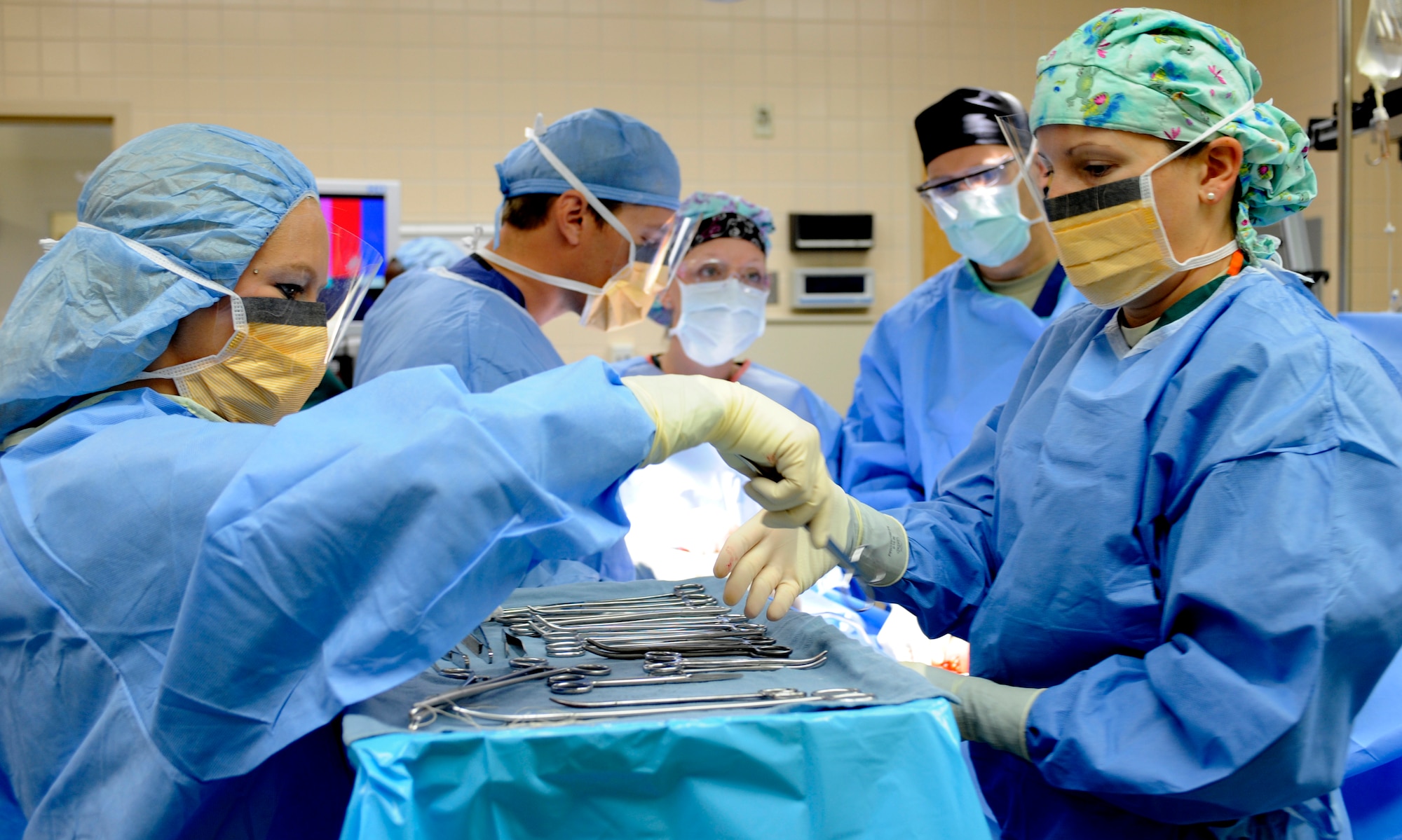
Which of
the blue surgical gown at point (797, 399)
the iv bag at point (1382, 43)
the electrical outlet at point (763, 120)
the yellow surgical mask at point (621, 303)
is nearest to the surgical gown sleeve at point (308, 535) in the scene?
the yellow surgical mask at point (621, 303)

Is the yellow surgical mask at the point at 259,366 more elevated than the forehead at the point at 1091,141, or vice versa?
the forehead at the point at 1091,141

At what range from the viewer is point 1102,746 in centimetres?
112

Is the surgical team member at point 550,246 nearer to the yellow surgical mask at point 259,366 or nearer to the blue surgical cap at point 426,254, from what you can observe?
the yellow surgical mask at point 259,366

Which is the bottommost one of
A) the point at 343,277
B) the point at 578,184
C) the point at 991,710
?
the point at 991,710

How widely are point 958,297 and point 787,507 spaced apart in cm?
166

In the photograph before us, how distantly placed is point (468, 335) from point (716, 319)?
1.20 metres

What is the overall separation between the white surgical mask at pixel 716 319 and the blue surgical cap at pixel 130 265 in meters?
1.95

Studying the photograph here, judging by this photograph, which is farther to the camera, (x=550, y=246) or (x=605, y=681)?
(x=550, y=246)

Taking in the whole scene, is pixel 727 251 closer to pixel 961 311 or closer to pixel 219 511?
pixel 961 311

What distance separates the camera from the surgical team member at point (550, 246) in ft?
7.06

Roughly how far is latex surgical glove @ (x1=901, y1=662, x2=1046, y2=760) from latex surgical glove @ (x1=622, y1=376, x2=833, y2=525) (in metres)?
0.24

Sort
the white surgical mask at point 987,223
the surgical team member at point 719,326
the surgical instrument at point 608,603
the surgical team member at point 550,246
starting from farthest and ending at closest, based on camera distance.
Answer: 1. the surgical team member at point 719,326
2. the white surgical mask at point 987,223
3. the surgical team member at point 550,246
4. the surgical instrument at point 608,603

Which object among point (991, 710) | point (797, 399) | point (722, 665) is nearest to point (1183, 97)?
point (991, 710)

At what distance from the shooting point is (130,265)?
1.17 meters
